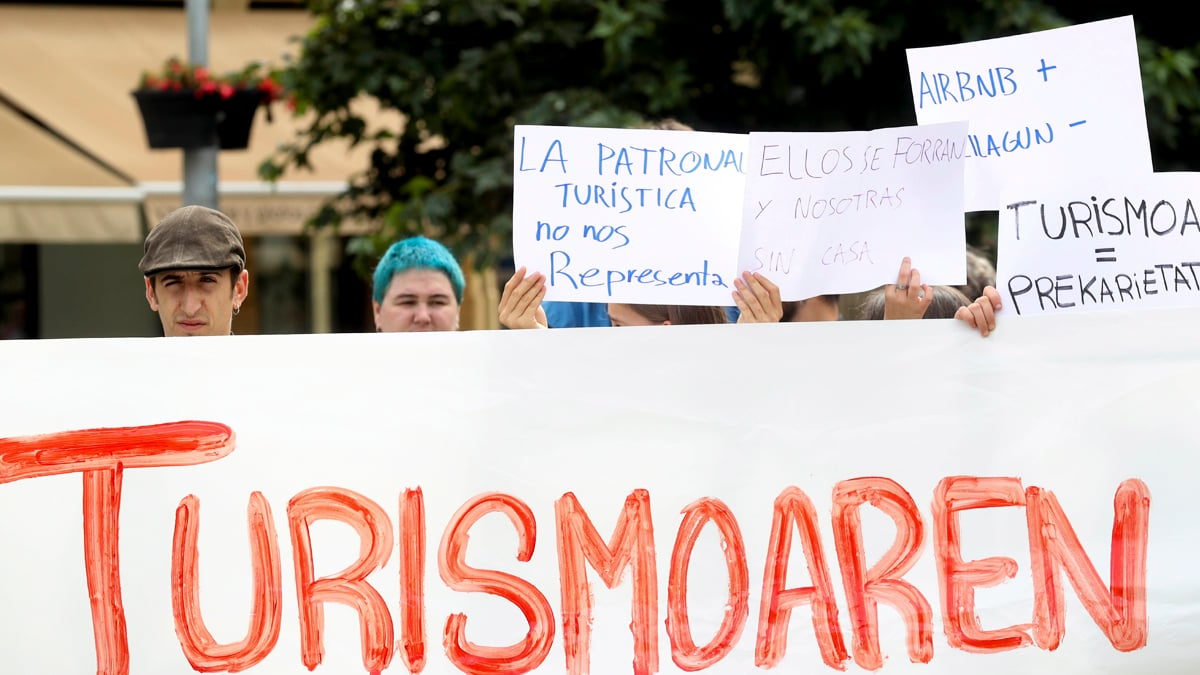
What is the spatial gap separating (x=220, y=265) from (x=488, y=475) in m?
0.67

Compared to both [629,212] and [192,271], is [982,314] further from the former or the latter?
[192,271]

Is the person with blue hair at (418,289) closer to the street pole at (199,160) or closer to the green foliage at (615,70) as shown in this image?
the green foliage at (615,70)

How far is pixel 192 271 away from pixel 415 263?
85cm

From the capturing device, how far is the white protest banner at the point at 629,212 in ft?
7.55

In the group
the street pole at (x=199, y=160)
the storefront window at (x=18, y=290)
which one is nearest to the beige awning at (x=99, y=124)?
the street pole at (x=199, y=160)

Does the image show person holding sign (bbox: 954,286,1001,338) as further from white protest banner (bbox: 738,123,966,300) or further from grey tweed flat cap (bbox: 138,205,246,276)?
grey tweed flat cap (bbox: 138,205,246,276)

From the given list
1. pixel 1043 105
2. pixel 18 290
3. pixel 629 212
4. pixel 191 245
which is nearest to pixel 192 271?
pixel 191 245

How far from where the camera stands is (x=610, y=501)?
2230 millimetres

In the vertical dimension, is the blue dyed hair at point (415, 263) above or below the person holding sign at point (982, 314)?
above

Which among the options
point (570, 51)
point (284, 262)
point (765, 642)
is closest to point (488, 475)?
point (765, 642)

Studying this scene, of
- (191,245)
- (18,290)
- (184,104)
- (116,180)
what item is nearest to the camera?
(191,245)

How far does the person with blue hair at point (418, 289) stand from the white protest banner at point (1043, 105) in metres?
1.27

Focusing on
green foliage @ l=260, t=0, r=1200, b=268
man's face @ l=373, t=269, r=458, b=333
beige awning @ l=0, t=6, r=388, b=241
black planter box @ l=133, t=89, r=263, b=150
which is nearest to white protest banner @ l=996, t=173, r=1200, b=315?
man's face @ l=373, t=269, r=458, b=333

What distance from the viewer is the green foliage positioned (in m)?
5.16
